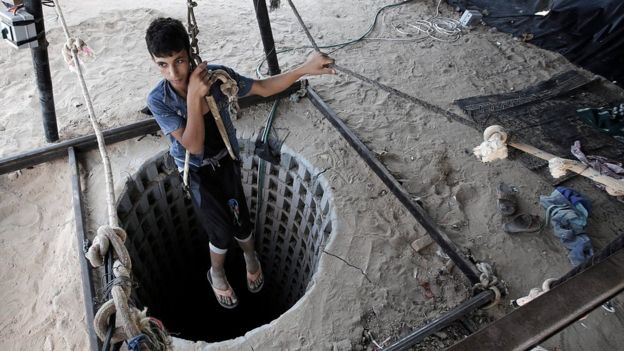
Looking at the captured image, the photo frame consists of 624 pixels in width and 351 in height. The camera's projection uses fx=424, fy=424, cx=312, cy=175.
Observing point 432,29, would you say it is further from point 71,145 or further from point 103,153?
point 103,153

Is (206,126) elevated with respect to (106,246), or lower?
lower

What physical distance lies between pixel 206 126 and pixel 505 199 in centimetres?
222

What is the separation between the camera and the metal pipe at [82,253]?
2223mm

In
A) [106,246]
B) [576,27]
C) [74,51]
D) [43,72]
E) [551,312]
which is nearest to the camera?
[551,312]

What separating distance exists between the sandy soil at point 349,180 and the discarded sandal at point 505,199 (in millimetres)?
57

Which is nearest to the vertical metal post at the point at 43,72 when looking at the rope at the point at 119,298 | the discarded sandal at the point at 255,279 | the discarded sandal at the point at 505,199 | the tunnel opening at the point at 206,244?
the tunnel opening at the point at 206,244

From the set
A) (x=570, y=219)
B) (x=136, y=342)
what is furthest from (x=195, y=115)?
(x=570, y=219)

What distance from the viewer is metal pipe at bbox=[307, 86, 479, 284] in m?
2.64

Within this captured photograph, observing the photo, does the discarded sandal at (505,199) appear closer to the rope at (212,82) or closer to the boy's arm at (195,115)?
the rope at (212,82)

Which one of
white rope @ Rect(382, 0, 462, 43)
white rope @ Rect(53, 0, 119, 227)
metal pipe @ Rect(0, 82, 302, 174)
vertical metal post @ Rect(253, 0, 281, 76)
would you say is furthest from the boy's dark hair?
white rope @ Rect(382, 0, 462, 43)

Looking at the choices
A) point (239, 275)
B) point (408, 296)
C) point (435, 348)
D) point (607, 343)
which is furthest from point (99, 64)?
point (607, 343)

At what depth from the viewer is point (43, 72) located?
128 inches

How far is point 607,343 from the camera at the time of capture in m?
2.37

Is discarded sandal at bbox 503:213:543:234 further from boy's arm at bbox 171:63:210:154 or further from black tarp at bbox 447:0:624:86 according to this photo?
black tarp at bbox 447:0:624:86
